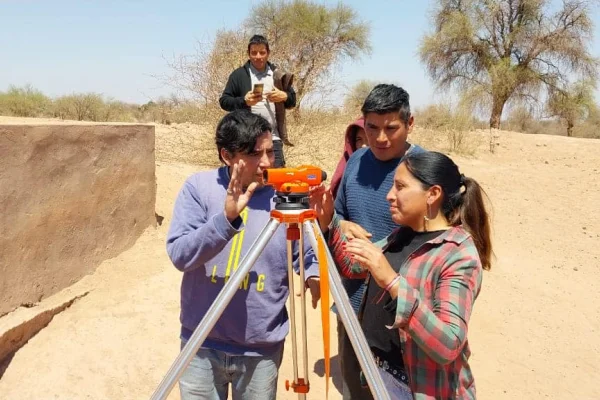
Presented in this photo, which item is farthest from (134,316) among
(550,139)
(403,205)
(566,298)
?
(550,139)

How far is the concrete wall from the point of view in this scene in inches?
134

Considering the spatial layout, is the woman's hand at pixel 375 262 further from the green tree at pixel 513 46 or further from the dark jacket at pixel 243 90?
the green tree at pixel 513 46

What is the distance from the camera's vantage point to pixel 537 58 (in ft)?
56.1

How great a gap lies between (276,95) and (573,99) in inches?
618

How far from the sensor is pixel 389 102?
200 cm

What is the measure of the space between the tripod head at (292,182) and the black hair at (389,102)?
0.64 m

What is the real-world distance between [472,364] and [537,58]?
15.5 m

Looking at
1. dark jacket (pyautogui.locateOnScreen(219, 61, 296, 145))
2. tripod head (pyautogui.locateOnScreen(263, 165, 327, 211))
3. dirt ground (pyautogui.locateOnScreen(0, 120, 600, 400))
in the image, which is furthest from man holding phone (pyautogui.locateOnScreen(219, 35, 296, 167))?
tripod head (pyautogui.locateOnScreen(263, 165, 327, 211))

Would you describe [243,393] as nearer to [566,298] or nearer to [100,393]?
[100,393]

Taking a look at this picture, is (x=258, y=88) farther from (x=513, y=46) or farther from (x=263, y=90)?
(x=513, y=46)

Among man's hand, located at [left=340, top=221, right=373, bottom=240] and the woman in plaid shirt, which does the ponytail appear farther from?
man's hand, located at [left=340, top=221, right=373, bottom=240]

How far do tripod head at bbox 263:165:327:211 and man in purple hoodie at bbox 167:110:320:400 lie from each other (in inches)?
14.5

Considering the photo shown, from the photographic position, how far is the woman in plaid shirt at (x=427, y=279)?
1.38 m

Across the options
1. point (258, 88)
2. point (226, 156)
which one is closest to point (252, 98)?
point (258, 88)
